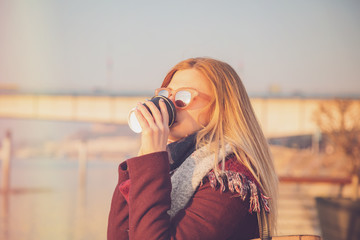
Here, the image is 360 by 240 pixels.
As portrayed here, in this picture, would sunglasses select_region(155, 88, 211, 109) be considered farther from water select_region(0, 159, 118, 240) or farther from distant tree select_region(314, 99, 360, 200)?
water select_region(0, 159, 118, 240)

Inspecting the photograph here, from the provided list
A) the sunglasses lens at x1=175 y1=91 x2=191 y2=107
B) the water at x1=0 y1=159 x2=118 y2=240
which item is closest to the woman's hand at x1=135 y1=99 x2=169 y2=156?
the sunglasses lens at x1=175 y1=91 x2=191 y2=107

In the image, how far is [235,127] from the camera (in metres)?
1.00

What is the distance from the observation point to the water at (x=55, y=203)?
23.9m

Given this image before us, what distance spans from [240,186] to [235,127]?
182mm

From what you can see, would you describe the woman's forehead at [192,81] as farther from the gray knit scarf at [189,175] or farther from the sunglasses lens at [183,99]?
the gray knit scarf at [189,175]

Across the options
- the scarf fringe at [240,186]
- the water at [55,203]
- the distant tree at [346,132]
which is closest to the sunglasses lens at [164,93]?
the scarf fringe at [240,186]

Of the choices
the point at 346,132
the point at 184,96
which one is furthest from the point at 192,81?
the point at 346,132

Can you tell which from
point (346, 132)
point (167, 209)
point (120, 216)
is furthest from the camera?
point (346, 132)

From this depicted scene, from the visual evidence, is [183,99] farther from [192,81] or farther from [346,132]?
[346,132]

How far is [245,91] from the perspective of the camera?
41.8 inches

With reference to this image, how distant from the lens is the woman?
2.78ft

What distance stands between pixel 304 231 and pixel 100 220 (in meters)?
21.3

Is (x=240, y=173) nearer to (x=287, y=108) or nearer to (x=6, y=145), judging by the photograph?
(x=287, y=108)

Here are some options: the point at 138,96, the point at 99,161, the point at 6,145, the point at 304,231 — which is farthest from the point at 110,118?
the point at 99,161
